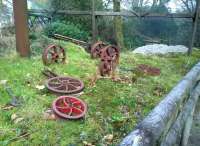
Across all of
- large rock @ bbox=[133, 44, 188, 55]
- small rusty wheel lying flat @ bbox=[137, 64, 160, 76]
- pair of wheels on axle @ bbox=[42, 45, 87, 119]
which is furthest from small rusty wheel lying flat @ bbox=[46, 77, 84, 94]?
large rock @ bbox=[133, 44, 188, 55]

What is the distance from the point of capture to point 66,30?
488 inches

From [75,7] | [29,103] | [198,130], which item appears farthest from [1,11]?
[198,130]

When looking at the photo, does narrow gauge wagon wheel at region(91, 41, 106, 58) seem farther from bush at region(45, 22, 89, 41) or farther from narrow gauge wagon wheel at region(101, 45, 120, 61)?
bush at region(45, 22, 89, 41)

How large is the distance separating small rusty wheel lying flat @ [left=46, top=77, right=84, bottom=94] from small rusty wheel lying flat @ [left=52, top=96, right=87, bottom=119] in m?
0.38

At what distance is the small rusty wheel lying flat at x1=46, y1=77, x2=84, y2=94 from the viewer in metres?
4.88

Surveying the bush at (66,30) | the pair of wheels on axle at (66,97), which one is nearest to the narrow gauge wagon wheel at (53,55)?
the pair of wheels on axle at (66,97)

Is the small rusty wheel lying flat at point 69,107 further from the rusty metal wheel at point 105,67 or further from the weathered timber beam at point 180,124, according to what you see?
the weathered timber beam at point 180,124

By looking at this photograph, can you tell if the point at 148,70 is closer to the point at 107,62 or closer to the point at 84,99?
the point at 107,62

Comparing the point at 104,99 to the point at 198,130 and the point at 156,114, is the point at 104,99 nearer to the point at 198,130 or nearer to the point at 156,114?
the point at 198,130

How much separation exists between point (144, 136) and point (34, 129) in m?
2.75

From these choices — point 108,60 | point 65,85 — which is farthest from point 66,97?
point 108,60

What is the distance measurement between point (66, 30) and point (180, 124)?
422 inches

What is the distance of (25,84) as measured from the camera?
5191mm

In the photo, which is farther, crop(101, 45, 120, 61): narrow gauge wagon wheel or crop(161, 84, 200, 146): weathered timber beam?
crop(101, 45, 120, 61): narrow gauge wagon wheel
